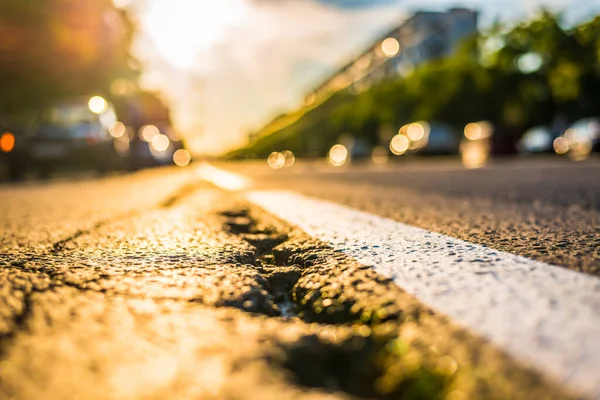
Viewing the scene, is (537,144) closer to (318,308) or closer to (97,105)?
(97,105)

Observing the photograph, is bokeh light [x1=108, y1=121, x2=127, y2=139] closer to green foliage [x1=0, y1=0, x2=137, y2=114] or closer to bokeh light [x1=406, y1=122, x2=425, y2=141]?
green foliage [x1=0, y1=0, x2=137, y2=114]

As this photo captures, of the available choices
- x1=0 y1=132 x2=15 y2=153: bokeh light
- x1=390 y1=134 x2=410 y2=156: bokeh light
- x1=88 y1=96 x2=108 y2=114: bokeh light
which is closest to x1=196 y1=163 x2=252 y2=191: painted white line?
x1=88 y1=96 x2=108 y2=114: bokeh light

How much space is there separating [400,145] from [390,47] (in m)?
57.4

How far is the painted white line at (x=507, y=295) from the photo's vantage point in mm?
989

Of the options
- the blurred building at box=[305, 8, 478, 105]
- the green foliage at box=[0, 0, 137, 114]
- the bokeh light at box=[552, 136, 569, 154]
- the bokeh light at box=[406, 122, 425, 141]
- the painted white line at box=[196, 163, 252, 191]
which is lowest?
the bokeh light at box=[552, 136, 569, 154]

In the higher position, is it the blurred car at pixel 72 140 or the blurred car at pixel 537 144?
the blurred car at pixel 72 140

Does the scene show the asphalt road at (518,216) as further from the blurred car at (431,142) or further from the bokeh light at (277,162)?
the blurred car at (431,142)

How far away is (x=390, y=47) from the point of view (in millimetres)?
79812

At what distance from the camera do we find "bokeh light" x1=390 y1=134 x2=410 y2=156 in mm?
25062

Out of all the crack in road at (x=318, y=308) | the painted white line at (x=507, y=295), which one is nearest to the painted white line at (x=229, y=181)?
the crack in road at (x=318, y=308)

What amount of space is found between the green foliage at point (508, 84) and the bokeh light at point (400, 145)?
6.96m

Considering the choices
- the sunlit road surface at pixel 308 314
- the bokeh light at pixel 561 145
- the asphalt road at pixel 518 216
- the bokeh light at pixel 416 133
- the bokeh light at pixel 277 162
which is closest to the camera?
the sunlit road surface at pixel 308 314

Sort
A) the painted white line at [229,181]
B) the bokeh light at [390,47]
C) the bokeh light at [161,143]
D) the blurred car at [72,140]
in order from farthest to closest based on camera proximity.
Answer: the bokeh light at [390,47] < the bokeh light at [161,143] < the blurred car at [72,140] < the painted white line at [229,181]

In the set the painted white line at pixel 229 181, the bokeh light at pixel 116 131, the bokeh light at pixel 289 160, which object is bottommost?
the bokeh light at pixel 289 160
